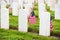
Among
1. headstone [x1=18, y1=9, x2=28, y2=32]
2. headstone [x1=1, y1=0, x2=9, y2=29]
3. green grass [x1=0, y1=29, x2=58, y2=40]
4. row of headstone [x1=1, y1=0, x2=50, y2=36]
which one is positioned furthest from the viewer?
headstone [x1=1, y1=0, x2=9, y2=29]

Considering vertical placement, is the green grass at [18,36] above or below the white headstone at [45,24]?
below

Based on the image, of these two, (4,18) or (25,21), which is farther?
(4,18)

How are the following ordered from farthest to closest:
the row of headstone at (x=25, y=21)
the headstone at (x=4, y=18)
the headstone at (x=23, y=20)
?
the headstone at (x=4, y=18) < the headstone at (x=23, y=20) < the row of headstone at (x=25, y=21)

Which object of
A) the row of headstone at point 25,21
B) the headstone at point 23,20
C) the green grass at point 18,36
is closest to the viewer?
the green grass at point 18,36

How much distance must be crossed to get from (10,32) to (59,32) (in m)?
0.87

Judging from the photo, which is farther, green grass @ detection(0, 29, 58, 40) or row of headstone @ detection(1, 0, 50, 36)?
row of headstone @ detection(1, 0, 50, 36)

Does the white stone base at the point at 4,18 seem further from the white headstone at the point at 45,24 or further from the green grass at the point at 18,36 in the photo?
the white headstone at the point at 45,24

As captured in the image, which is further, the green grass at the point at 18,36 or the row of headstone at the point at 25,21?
the row of headstone at the point at 25,21

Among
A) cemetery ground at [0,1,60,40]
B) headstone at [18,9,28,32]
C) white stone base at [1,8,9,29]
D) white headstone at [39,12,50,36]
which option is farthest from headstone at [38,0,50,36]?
white stone base at [1,8,9,29]

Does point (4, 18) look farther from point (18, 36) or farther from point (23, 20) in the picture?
point (18, 36)

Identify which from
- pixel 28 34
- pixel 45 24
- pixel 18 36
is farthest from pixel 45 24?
pixel 18 36

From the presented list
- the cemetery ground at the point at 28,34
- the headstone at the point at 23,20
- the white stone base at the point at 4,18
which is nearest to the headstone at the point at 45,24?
the cemetery ground at the point at 28,34

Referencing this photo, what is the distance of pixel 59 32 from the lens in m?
4.08

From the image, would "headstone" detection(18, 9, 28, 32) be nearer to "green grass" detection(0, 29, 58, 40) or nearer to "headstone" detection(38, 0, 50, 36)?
"green grass" detection(0, 29, 58, 40)
